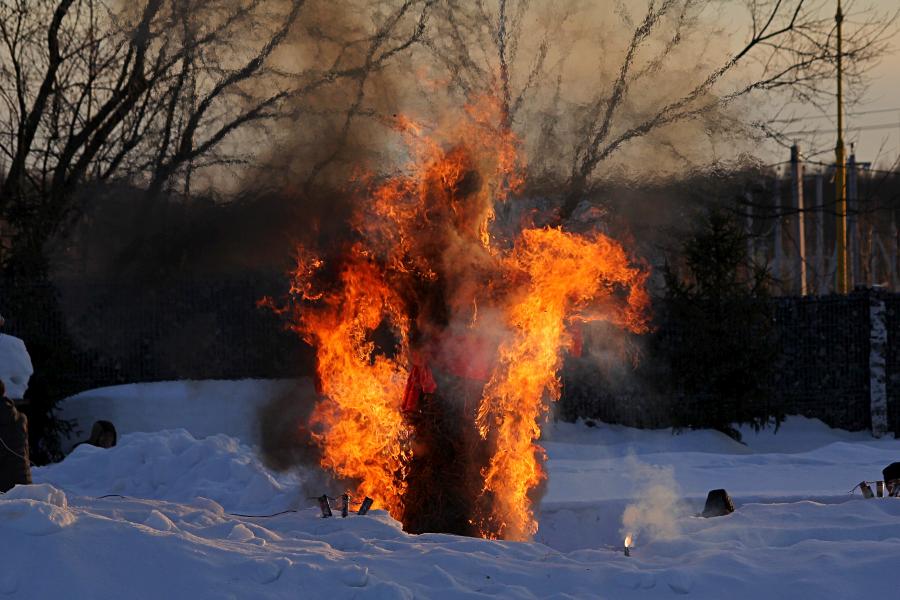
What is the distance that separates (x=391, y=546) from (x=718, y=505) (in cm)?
341

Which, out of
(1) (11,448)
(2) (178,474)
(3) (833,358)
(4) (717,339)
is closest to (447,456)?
(1) (11,448)

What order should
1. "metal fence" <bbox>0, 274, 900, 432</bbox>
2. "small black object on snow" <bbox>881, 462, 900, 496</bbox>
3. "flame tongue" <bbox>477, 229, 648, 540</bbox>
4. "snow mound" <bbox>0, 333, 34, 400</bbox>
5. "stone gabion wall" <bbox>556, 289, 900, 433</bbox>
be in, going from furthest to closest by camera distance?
"stone gabion wall" <bbox>556, 289, 900, 433</bbox>, "metal fence" <bbox>0, 274, 900, 432</bbox>, "snow mound" <bbox>0, 333, 34, 400</bbox>, "small black object on snow" <bbox>881, 462, 900, 496</bbox>, "flame tongue" <bbox>477, 229, 648, 540</bbox>

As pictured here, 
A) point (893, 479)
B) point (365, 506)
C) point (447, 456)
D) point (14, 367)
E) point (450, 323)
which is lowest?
point (365, 506)

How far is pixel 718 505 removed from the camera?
372 inches

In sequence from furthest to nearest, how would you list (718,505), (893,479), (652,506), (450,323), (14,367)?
(14,367) → (652,506) → (893,479) → (718,505) → (450,323)

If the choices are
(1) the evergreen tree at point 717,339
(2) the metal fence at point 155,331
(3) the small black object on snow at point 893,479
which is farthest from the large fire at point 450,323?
(1) the evergreen tree at point 717,339

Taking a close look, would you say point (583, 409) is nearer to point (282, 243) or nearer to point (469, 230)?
point (282, 243)

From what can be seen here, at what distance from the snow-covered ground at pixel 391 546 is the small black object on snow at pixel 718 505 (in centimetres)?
33

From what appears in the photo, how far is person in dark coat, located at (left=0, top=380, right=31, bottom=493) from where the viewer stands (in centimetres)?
896

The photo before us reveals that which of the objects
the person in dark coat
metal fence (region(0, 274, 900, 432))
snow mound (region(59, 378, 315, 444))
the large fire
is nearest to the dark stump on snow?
the large fire

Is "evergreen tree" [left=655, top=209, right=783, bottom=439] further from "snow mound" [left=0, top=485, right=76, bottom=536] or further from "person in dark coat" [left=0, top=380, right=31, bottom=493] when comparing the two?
"snow mound" [left=0, top=485, right=76, bottom=536]

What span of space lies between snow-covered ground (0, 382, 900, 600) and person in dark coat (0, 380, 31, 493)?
589 millimetres

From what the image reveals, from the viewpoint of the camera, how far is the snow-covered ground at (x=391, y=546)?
20.3ft

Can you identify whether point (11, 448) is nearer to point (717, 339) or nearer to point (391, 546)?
point (391, 546)
